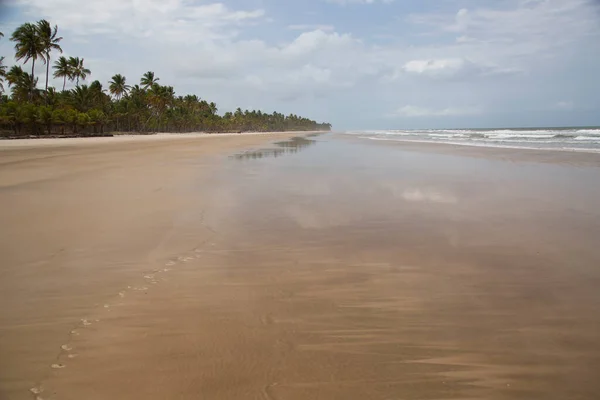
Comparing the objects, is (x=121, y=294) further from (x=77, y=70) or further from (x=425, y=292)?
(x=77, y=70)

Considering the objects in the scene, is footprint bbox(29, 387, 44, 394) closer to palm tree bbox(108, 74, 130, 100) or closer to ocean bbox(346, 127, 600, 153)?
ocean bbox(346, 127, 600, 153)

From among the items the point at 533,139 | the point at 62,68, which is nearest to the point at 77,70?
the point at 62,68

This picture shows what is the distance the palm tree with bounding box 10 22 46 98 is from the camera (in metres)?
55.0

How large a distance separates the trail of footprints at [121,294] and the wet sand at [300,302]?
0.03 metres

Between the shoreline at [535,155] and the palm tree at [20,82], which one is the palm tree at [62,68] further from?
the shoreline at [535,155]

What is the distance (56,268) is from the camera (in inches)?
175

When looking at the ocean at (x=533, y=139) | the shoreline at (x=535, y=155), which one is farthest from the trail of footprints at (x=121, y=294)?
the ocean at (x=533, y=139)

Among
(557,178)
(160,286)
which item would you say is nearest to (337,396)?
(160,286)

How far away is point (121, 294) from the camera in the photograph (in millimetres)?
3732

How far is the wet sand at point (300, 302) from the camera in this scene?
8.08ft

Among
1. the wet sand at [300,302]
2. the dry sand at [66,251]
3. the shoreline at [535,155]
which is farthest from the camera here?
the shoreline at [535,155]

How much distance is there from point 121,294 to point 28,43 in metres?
67.7

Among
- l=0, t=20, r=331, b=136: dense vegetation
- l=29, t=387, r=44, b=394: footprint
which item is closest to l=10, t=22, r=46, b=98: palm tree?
l=0, t=20, r=331, b=136: dense vegetation

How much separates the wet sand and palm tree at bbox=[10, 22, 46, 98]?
203ft
